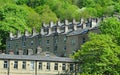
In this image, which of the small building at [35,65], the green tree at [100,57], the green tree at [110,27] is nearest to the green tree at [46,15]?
the green tree at [110,27]

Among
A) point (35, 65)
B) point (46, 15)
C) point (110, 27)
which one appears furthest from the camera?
point (46, 15)

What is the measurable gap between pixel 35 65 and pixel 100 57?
12.0 m

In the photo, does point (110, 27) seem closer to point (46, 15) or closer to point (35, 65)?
point (35, 65)

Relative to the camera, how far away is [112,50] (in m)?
73.0

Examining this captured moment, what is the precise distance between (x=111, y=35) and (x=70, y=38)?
22055mm

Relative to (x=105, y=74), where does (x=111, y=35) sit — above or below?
above

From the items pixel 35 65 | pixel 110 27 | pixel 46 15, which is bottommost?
pixel 35 65

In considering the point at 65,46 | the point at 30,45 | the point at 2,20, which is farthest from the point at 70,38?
the point at 2,20

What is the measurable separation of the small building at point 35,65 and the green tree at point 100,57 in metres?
3.11

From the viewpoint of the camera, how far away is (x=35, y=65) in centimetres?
7556

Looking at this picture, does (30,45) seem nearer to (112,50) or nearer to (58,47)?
(58,47)

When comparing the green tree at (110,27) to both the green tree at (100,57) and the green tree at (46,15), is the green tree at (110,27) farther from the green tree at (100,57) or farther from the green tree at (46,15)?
the green tree at (46,15)

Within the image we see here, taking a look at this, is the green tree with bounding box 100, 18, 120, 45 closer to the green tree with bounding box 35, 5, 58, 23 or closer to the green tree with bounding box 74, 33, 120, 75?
the green tree with bounding box 74, 33, 120, 75

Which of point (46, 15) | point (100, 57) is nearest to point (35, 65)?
point (100, 57)
